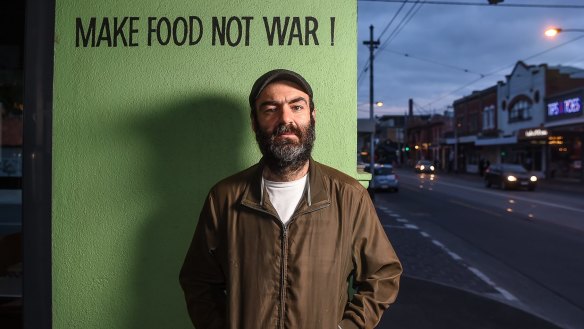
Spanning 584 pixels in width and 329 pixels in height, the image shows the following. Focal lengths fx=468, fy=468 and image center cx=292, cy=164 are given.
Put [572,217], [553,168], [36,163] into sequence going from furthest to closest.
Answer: [553,168]
[572,217]
[36,163]

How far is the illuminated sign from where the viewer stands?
29.2 m

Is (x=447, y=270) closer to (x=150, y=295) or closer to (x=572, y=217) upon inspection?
(x=150, y=295)

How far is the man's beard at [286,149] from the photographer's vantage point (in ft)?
6.17

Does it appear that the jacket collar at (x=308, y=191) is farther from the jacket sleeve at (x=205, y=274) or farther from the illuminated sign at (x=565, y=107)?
the illuminated sign at (x=565, y=107)

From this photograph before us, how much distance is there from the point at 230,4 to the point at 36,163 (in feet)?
4.14

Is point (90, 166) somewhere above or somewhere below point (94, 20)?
below

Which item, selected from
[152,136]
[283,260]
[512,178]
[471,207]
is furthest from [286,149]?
[512,178]

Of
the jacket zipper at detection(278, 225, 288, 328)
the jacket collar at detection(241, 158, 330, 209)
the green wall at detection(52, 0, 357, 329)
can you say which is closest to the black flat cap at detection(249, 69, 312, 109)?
the jacket collar at detection(241, 158, 330, 209)

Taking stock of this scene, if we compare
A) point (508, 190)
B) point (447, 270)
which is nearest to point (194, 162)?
point (447, 270)

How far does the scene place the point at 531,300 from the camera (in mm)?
5617

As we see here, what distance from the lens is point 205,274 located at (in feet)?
6.32

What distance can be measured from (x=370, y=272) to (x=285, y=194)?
0.47 meters

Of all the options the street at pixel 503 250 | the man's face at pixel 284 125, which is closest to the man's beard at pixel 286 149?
the man's face at pixel 284 125

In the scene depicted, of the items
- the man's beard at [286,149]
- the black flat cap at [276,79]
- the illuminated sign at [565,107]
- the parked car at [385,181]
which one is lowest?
the parked car at [385,181]
